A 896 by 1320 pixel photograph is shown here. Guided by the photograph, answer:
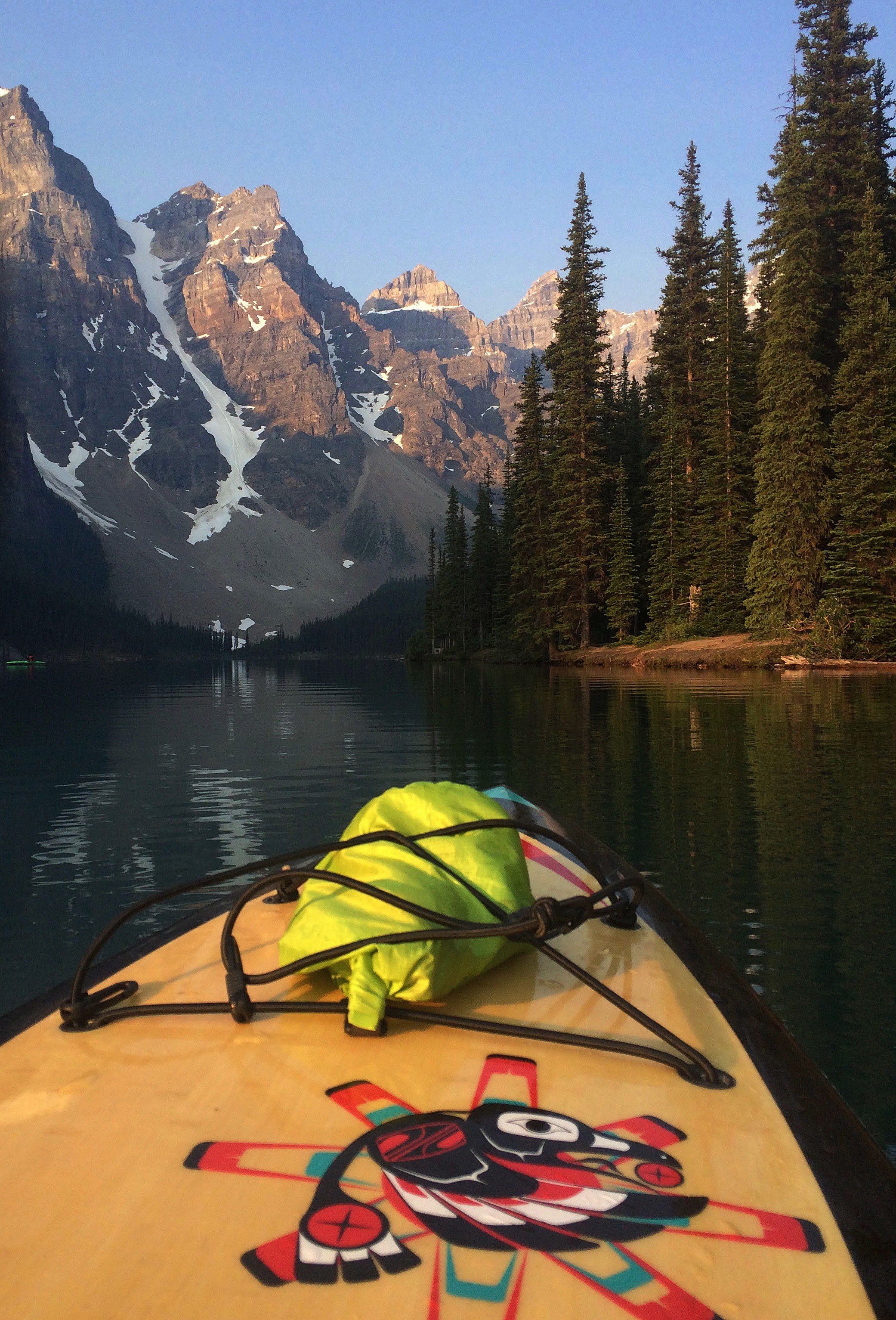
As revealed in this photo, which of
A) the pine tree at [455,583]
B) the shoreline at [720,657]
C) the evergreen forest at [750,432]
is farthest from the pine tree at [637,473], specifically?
the pine tree at [455,583]

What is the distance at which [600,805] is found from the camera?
8.38m

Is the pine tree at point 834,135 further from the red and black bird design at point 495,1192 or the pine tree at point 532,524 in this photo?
the red and black bird design at point 495,1192

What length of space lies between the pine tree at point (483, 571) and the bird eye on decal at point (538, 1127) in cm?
5583

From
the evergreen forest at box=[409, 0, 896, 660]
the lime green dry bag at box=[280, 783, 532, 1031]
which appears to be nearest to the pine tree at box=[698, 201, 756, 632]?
the evergreen forest at box=[409, 0, 896, 660]

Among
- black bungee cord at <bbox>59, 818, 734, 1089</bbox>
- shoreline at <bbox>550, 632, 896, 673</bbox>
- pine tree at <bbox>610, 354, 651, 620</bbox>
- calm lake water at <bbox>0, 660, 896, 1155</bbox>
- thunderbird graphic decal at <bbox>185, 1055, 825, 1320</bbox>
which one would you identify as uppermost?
pine tree at <bbox>610, 354, 651, 620</bbox>

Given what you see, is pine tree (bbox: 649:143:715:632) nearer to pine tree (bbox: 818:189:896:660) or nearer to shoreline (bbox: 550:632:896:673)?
shoreline (bbox: 550:632:896:673)

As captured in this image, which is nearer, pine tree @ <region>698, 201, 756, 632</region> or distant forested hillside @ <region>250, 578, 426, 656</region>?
pine tree @ <region>698, 201, 756, 632</region>

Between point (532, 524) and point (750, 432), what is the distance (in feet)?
44.6

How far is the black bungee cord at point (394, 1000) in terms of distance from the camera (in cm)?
212

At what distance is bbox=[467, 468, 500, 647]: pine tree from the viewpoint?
59.2 m

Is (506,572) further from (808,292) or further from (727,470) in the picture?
(808,292)

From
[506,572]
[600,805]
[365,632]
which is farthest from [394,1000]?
[365,632]

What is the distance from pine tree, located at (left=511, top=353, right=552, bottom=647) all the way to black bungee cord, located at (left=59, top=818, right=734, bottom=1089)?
132ft

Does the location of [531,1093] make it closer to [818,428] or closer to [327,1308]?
[327,1308]
